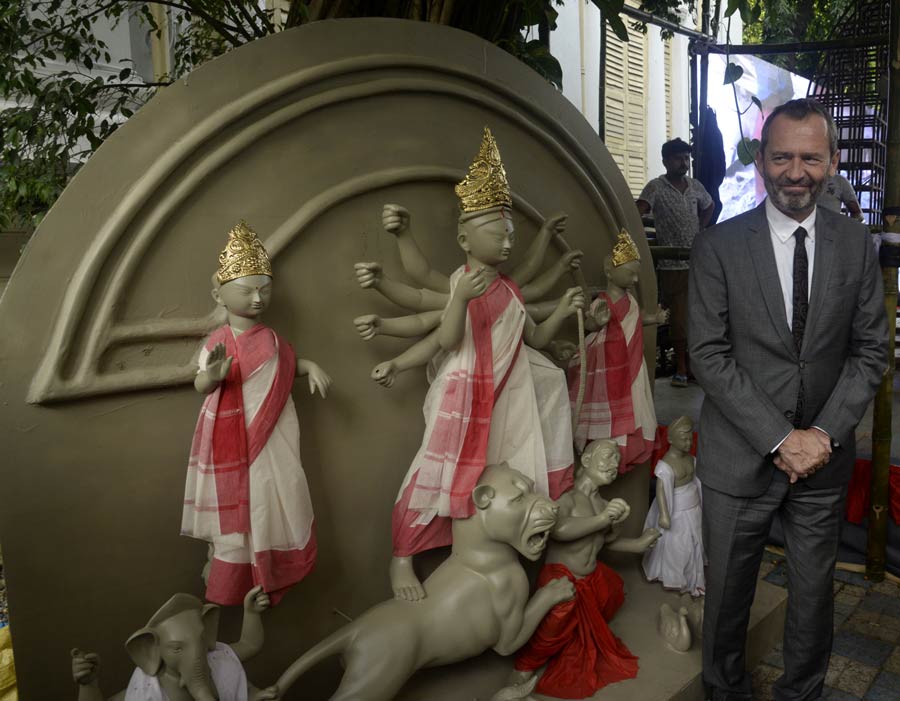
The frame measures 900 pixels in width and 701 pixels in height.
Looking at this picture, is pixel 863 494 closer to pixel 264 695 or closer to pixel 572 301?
pixel 572 301

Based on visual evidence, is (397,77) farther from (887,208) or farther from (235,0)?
(887,208)

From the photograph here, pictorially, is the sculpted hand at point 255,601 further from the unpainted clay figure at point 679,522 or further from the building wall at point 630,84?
the building wall at point 630,84

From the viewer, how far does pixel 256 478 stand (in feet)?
7.08

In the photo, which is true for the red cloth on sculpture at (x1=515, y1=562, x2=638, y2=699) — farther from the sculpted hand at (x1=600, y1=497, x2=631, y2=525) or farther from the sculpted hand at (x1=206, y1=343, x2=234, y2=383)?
the sculpted hand at (x1=206, y1=343, x2=234, y2=383)

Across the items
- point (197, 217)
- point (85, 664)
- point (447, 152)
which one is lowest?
point (85, 664)

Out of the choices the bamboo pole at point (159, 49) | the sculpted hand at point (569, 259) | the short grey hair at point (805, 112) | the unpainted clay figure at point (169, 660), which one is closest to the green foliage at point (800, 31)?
the bamboo pole at point (159, 49)

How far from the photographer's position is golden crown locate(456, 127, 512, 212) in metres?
2.43

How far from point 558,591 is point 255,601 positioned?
1038 millimetres

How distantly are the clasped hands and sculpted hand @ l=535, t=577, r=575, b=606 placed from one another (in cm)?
82

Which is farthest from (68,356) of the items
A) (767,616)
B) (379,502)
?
(767,616)

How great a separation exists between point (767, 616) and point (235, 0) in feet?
11.3

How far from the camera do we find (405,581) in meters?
2.50

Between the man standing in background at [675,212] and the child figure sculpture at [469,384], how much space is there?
3.60m

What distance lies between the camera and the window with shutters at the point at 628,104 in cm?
778
